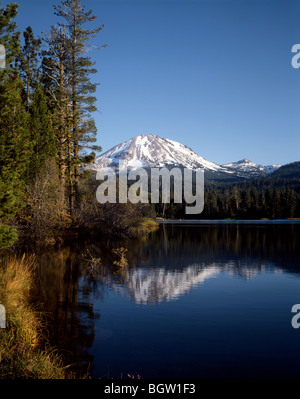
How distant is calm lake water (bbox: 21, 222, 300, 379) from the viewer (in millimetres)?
6691

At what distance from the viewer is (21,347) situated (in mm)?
6191

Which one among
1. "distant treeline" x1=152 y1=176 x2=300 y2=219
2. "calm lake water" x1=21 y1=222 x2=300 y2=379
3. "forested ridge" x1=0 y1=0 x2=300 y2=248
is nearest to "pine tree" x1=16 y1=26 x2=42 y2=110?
"forested ridge" x1=0 y1=0 x2=300 y2=248

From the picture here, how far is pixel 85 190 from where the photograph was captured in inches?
1405

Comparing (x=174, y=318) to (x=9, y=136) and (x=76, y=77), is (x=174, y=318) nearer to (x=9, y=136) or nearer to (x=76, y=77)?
(x=9, y=136)

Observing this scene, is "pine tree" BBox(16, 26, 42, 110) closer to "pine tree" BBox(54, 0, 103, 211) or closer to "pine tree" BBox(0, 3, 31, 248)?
"pine tree" BBox(54, 0, 103, 211)

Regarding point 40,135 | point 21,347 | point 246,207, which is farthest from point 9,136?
point 246,207

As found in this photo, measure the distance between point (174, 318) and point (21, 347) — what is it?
15.1ft

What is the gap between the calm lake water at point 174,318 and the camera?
669 cm

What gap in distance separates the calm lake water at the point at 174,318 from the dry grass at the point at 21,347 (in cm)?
58

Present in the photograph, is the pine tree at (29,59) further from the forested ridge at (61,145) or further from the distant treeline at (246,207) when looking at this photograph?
the distant treeline at (246,207)

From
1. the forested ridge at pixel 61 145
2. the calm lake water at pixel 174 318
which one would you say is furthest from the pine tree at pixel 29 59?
the calm lake water at pixel 174 318

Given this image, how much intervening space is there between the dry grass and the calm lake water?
583mm

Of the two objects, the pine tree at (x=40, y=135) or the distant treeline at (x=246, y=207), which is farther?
the distant treeline at (x=246, y=207)

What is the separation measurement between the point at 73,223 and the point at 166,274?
57.4ft
